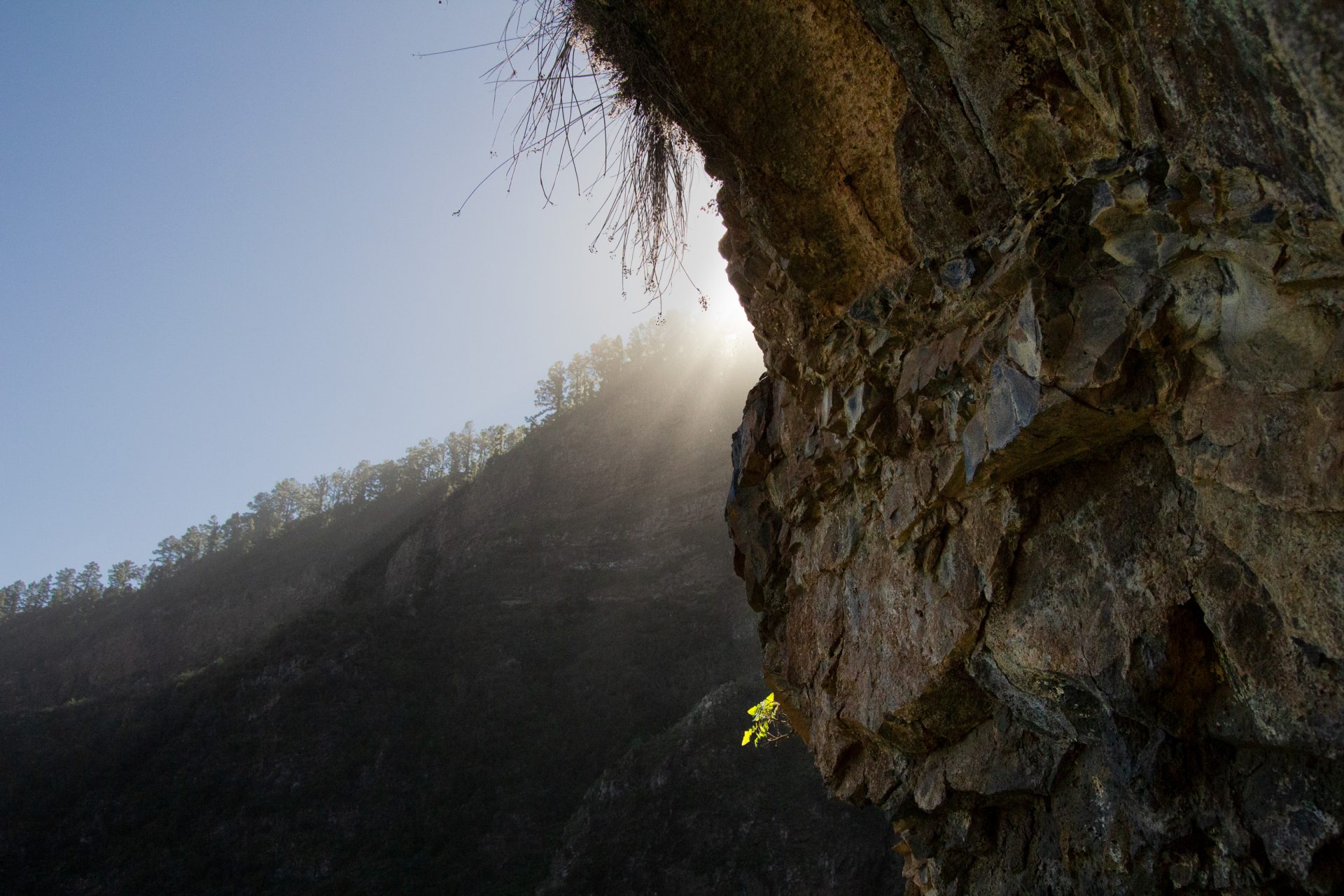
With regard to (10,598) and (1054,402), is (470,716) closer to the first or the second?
(1054,402)

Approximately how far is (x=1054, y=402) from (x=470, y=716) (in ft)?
98.2

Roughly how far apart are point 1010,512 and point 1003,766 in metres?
1.26

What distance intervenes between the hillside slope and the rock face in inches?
677

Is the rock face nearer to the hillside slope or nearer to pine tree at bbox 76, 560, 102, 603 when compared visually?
the hillside slope

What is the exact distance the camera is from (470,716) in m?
28.9

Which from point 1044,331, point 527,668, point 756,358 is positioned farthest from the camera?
point 756,358

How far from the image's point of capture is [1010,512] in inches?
120

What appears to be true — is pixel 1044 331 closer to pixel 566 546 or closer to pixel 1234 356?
pixel 1234 356

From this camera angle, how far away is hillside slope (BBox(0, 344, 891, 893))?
69.5ft

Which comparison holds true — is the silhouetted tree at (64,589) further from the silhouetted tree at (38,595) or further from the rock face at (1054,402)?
the rock face at (1054,402)

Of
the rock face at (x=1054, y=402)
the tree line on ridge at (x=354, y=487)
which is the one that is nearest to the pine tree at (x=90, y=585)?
the tree line on ridge at (x=354, y=487)

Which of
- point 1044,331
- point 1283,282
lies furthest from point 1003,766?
point 1283,282

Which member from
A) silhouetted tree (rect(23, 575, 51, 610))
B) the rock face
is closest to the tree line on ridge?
silhouetted tree (rect(23, 575, 51, 610))

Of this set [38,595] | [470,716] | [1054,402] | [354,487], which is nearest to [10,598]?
[38,595]
